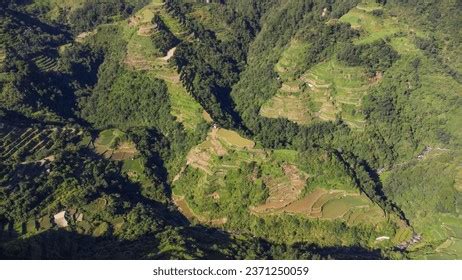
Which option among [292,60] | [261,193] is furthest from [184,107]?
[292,60]

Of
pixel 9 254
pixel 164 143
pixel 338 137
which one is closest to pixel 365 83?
pixel 338 137

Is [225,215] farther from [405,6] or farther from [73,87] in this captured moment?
[405,6]

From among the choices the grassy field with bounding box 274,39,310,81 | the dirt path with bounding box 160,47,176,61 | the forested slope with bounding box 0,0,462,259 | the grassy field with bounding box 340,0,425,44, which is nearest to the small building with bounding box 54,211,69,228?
the forested slope with bounding box 0,0,462,259

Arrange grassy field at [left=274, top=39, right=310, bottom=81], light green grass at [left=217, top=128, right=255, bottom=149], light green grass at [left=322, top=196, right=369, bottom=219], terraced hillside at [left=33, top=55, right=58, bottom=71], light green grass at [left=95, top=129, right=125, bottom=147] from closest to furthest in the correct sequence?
light green grass at [left=322, top=196, right=369, bottom=219]
light green grass at [left=217, top=128, right=255, bottom=149]
light green grass at [left=95, top=129, right=125, bottom=147]
grassy field at [left=274, top=39, right=310, bottom=81]
terraced hillside at [left=33, top=55, right=58, bottom=71]

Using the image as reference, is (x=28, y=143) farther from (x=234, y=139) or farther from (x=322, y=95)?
(x=322, y=95)

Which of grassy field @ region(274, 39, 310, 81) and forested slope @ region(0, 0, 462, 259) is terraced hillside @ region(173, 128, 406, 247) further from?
grassy field @ region(274, 39, 310, 81)

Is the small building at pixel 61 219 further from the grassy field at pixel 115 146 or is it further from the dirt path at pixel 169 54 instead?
the dirt path at pixel 169 54


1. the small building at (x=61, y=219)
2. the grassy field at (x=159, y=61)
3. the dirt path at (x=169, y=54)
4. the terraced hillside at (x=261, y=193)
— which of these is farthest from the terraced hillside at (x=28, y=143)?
the dirt path at (x=169, y=54)

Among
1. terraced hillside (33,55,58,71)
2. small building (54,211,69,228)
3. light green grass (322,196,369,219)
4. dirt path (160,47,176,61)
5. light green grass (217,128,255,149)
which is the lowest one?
light green grass (322,196,369,219)

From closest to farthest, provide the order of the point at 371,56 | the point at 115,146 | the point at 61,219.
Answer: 1. the point at 61,219
2. the point at 115,146
3. the point at 371,56
